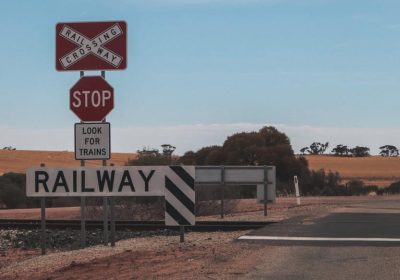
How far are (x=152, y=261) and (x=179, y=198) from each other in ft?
5.86

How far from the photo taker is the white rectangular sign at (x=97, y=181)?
41.8ft

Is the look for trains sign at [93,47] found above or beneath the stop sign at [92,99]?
above

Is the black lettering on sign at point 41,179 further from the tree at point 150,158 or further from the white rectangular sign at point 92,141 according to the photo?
the tree at point 150,158

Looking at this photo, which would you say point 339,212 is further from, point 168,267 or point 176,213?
point 168,267

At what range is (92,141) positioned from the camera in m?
12.9

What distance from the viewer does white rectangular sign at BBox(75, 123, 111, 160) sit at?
1284 cm

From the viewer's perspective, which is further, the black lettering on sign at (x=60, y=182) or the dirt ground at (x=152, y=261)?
the black lettering on sign at (x=60, y=182)

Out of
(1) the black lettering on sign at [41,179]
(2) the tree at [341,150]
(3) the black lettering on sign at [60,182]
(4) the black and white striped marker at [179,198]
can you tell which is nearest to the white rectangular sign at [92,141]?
(3) the black lettering on sign at [60,182]

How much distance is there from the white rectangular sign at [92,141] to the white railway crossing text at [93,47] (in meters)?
1.17

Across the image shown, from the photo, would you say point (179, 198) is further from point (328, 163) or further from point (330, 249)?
point (328, 163)

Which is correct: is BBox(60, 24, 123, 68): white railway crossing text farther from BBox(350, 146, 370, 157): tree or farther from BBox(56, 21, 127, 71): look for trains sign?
BBox(350, 146, 370, 157): tree

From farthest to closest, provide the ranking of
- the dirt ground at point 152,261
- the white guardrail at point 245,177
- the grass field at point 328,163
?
the grass field at point 328,163, the white guardrail at point 245,177, the dirt ground at point 152,261

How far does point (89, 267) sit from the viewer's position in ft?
35.9

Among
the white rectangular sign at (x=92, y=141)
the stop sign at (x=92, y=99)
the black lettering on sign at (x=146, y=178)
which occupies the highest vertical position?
the stop sign at (x=92, y=99)
